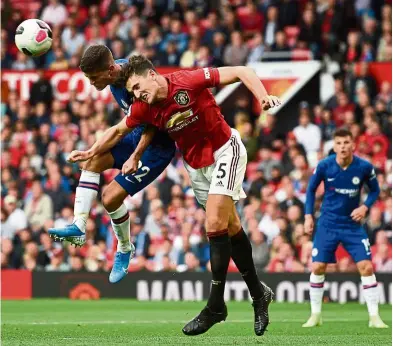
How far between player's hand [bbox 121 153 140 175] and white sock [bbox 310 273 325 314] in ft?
12.7

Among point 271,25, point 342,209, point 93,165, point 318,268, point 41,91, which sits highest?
point 271,25

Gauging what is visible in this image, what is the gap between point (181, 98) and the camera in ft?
33.7

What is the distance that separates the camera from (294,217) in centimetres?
1812

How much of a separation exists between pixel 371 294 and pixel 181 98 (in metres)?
4.50

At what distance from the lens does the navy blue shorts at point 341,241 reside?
1370 cm

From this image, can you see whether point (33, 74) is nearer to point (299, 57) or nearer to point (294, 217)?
point (299, 57)

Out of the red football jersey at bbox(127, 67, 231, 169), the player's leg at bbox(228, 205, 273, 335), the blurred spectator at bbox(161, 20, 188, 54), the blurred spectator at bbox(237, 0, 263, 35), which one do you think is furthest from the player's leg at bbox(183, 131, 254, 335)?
the blurred spectator at bbox(237, 0, 263, 35)

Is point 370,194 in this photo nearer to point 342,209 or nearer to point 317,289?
point 342,209

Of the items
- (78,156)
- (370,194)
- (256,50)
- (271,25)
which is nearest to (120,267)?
(78,156)

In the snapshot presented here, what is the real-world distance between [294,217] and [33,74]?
705 cm

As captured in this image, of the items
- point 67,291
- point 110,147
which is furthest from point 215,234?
point 67,291

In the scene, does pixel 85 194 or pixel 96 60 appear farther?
pixel 85 194

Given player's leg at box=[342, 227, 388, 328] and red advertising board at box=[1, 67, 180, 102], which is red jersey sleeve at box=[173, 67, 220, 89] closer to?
player's leg at box=[342, 227, 388, 328]

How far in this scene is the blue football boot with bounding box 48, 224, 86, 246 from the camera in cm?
1085
